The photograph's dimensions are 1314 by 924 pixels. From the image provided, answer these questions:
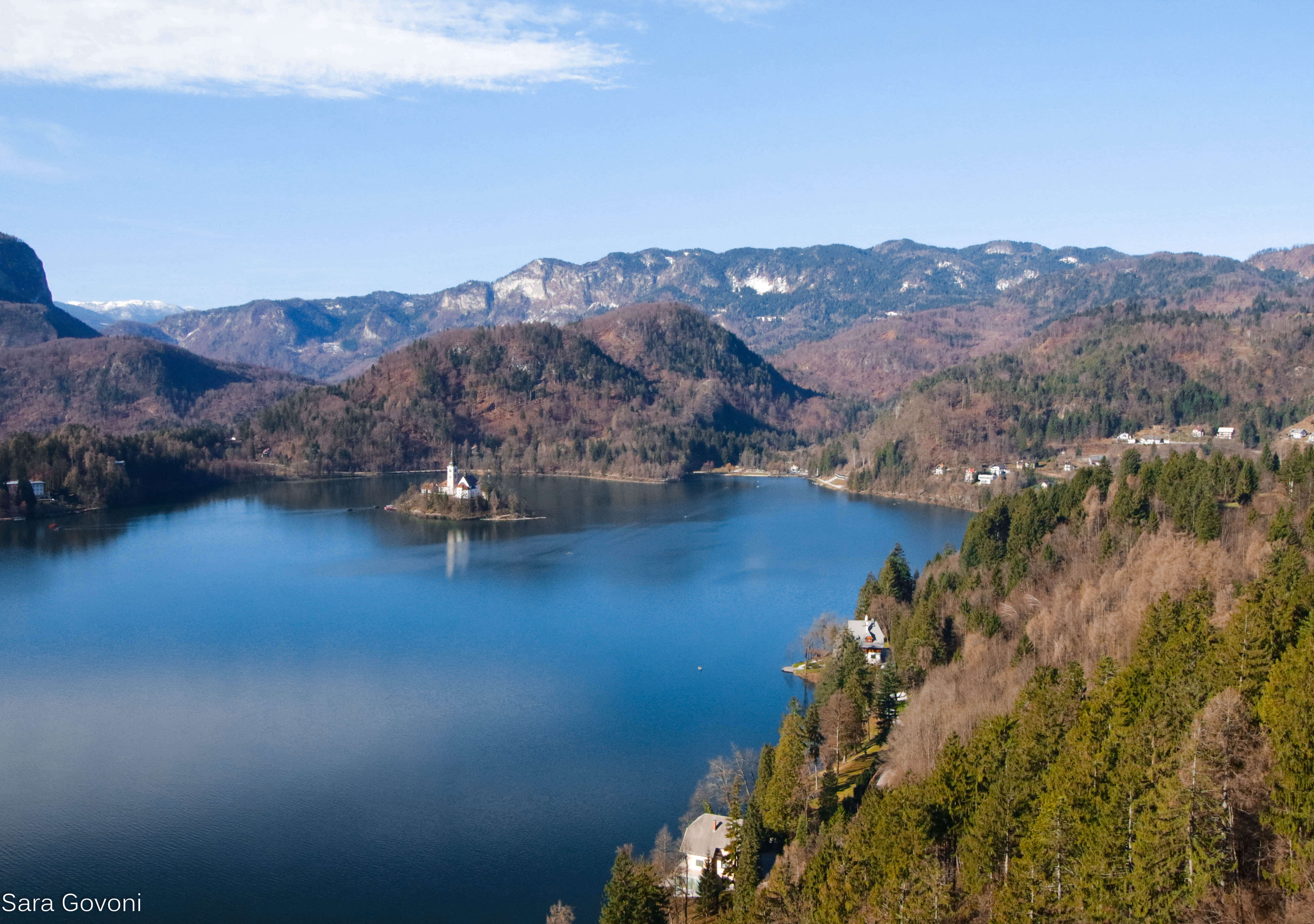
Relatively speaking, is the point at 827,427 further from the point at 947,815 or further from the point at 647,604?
the point at 947,815

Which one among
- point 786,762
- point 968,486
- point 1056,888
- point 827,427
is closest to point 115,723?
point 786,762

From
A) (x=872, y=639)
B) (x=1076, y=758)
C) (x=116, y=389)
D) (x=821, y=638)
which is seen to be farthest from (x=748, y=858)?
(x=116, y=389)

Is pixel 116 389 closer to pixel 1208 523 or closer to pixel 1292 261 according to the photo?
pixel 1208 523

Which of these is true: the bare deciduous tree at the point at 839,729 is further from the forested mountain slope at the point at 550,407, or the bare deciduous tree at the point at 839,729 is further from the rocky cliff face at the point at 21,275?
the rocky cliff face at the point at 21,275

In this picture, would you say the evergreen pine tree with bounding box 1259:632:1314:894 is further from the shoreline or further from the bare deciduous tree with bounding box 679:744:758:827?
the shoreline

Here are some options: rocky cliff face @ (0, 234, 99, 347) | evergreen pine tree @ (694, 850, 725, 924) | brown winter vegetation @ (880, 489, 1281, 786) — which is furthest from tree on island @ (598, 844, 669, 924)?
rocky cliff face @ (0, 234, 99, 347)

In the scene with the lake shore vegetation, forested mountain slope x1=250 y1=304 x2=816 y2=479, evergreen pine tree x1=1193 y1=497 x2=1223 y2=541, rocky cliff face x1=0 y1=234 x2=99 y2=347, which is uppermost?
rocky cliff face x1=0 y1=234 x2=99 y2=347

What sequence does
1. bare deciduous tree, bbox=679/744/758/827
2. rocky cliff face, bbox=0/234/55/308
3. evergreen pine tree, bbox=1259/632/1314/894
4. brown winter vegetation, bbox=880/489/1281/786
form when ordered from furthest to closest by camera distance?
rocky cliff face, bbox=0/234/55/308 → bare deciduous tree, bbox=679/744/758/827 → brown winter vegetation, bbox=880/489/1281/786 → evergreen pine tree, bbox=1259/632/1314/894
